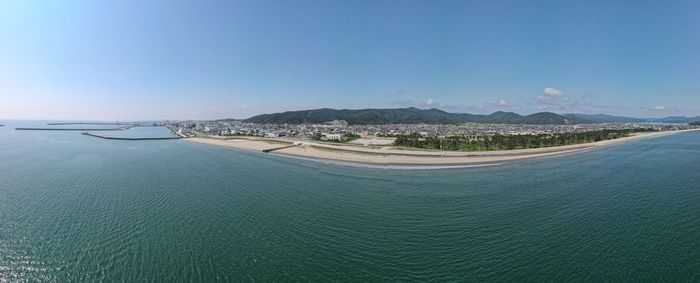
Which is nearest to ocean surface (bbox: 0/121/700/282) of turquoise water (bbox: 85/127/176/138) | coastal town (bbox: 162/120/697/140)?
coastal town (bbox: 162/120/697/140)

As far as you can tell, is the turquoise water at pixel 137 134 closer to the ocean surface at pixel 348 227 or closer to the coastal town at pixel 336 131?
the coastal town at pixel 336 131

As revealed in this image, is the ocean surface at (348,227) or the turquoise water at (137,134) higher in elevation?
the turquoise water at (137,134)

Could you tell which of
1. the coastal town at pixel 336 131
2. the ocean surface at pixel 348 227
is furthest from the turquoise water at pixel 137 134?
the ocean surface at pixel 348 227

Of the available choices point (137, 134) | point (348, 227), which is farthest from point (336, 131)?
point (348, 227)

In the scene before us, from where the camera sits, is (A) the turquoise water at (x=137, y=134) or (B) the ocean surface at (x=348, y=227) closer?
(B) the ocean surface at (x=348, y=227)

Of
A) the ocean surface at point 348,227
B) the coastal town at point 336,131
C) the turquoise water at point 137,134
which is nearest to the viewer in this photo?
the ocean surface at point 348,227

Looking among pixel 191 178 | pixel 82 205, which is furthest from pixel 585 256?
pixel 191 178

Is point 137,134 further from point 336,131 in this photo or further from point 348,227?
point 348,227

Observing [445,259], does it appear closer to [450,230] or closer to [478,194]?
[450,230]

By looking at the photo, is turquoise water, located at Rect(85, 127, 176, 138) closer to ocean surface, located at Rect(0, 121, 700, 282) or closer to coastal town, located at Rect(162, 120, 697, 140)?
coastal town, located at Rect(162, 120, 697, 140)
